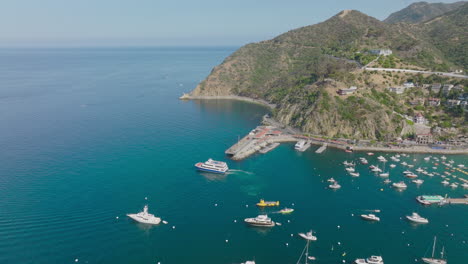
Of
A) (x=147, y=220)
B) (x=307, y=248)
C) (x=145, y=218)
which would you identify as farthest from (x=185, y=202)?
(x=307, y=248)

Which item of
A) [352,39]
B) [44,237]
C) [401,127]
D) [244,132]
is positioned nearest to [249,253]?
[44,237]

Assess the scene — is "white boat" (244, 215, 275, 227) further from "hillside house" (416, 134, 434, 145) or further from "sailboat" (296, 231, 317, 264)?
"hillside house" (416, 134, 434, 145)

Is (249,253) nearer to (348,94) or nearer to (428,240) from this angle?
(428,240)

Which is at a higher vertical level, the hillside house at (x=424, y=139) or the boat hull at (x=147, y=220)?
the hillside house at (x=424, y=139)

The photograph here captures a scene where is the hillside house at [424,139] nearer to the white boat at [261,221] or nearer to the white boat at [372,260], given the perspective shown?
the white boat at [372,260]

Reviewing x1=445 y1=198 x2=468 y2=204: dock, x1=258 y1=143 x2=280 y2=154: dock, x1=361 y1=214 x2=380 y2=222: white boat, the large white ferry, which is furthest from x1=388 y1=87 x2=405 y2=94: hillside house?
the large white ferry

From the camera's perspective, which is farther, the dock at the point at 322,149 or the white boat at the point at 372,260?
the dock at the point at 322,149

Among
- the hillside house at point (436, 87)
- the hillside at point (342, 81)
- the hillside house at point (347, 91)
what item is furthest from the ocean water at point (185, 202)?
the hillside house at point (436, 87)
